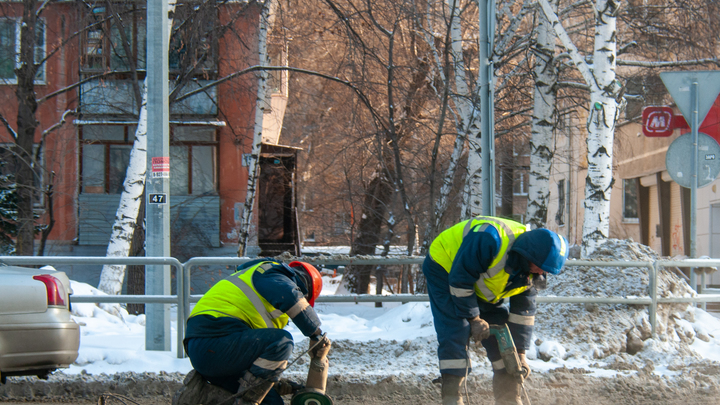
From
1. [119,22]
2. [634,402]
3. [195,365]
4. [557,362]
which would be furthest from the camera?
[119,22]

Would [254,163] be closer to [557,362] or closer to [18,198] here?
[18,198]

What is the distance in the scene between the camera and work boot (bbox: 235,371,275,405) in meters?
3.53

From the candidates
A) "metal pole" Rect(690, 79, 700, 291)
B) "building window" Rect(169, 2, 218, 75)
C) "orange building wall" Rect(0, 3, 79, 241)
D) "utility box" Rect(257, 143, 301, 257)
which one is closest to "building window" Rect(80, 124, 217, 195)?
"orange building wall" Rect(0, 3, 79, 241)

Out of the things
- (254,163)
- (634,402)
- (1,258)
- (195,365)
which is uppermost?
(254,163)

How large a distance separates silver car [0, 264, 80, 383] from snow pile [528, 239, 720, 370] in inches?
166

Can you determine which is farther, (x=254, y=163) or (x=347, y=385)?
(x=254, y=163)

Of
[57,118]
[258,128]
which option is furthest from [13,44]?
[258,128]

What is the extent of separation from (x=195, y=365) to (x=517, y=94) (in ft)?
33.2

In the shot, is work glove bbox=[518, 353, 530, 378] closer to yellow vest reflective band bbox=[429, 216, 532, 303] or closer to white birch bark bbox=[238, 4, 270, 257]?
yellow vest reflective band bbox=[429, 216, 532, 303]

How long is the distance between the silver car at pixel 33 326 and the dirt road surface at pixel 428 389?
0.66 meters

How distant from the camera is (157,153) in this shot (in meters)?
6.83

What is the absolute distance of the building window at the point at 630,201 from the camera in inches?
807

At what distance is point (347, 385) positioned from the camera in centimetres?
565

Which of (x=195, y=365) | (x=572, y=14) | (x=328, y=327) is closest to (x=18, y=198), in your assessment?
(x=328, y=327)
